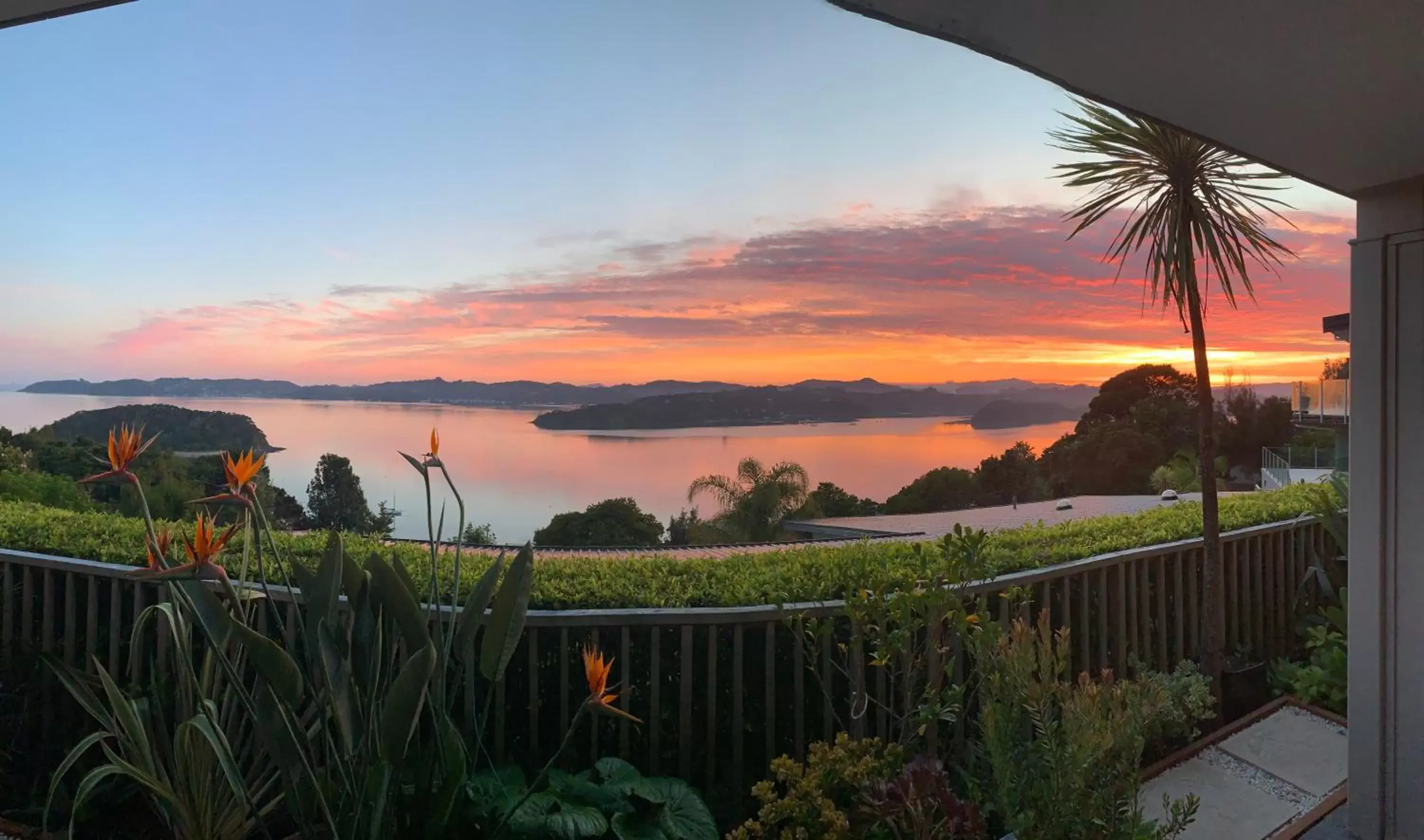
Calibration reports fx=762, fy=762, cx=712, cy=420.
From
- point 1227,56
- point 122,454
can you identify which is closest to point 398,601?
point 122,454

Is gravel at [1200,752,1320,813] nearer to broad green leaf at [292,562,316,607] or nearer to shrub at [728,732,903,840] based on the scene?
shrub at [728,732,903,840]

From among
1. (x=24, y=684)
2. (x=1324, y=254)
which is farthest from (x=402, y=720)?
(x=1324, y=254)

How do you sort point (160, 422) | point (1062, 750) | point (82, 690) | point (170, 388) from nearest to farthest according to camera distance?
point (1062, 750) < point (82, 690) < point (160, 422) < point (170, 388)

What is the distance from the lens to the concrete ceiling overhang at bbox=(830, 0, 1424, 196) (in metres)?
1.13

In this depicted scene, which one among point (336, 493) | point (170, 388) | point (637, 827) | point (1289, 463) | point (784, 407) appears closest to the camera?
point (637, 827)

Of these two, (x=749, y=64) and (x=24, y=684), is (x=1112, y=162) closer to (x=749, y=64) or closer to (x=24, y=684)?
(x=749, y=64)

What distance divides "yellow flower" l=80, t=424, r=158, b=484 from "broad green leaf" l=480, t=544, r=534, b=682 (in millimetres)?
770

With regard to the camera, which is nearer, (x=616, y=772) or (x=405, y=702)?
(x=405, y=702)

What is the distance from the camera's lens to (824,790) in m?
2.01

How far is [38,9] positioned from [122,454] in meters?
0.75

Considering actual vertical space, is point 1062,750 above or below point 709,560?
below

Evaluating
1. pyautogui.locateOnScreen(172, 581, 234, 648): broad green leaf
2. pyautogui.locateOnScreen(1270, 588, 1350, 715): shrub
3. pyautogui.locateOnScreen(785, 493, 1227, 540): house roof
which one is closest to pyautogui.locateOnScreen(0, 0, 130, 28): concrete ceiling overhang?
pyautogui.locateOnScreen(172, 581, 234, 648): broad green leaf

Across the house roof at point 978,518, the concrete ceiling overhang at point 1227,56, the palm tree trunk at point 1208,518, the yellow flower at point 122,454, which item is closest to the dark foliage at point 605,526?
the house roof at point 978,518

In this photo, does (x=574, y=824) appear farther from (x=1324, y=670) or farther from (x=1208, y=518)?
(x=1324, y=670)
